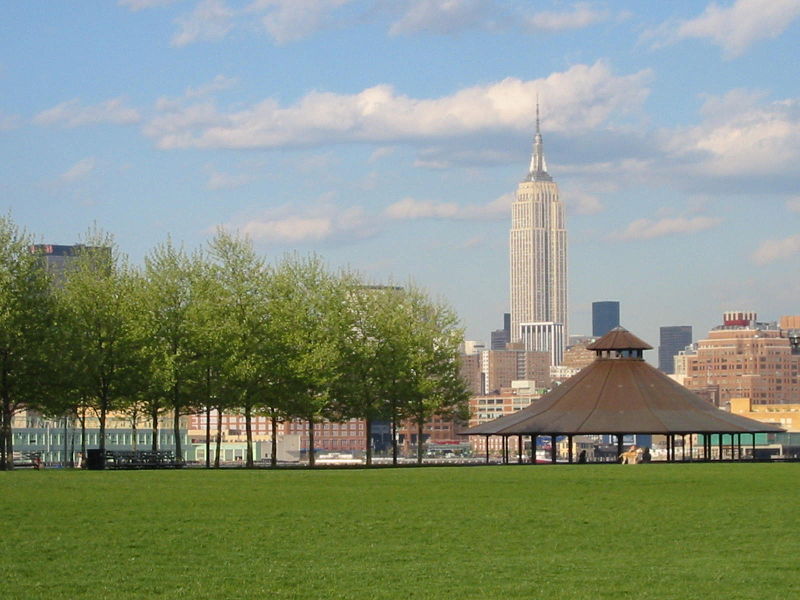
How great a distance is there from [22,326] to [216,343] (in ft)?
35.2

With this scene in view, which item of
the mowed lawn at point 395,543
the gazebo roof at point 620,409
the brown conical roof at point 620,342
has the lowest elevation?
the mowed lawn at point 395,543

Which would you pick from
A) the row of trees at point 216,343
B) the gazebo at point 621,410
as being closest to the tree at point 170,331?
the row of trees at point 216,343

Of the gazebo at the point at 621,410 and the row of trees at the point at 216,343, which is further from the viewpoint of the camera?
the gazebo at the point at 621,410

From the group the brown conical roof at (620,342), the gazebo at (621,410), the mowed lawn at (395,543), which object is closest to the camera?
the mowed lawn at (395,543)

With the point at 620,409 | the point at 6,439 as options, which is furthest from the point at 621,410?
the point at 6,439

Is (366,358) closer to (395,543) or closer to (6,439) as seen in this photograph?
(6,439)

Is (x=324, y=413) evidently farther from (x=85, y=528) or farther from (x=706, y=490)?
(x=85, y=528)

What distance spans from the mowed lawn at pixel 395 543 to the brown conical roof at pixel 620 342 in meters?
49.0

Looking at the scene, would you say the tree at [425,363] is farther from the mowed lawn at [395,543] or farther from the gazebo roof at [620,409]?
the mowed lawn at [395,543]

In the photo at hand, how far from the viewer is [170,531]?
29.9 m

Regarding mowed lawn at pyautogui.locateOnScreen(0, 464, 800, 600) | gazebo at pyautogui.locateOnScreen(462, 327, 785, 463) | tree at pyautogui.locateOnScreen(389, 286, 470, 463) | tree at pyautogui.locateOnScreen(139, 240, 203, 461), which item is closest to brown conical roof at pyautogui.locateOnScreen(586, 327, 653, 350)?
gazebo at pyautogui.locateOnScreen(462, 327, 785, 463)

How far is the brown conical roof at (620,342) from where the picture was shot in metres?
94.5

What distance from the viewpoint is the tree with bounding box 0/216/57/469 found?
69.1 m

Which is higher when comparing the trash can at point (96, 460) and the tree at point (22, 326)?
the tree at point (22, 326)
